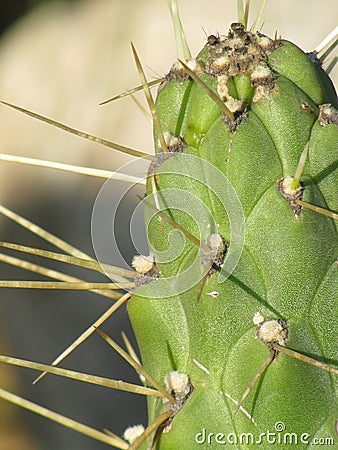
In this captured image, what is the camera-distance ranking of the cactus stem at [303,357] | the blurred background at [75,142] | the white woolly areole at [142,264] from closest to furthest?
the cactus stem at [303,357] → the white woolly areole at [142,264] → the blurred background at [75,142]

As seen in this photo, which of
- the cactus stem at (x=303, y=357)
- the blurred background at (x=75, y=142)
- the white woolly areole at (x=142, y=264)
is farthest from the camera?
the blurred background at (x=75, y=142)

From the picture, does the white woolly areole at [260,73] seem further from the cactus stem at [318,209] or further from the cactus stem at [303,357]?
the cactus stem at [303,357]

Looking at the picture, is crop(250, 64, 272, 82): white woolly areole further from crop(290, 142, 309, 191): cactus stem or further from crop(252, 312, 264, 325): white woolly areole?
crop(252, 312, 264, 325): white woolly areole

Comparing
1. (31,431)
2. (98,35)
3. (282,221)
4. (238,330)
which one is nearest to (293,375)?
(238,330)

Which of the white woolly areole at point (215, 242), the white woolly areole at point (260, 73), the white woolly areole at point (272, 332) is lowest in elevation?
the white woolly areole at point (272, 332)

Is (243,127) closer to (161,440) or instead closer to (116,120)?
(161,440)

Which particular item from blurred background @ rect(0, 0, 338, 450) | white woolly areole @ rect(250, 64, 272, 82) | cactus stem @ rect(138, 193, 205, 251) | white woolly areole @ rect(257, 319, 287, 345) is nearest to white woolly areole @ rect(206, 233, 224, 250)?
cactus stem @ rect(138, 193, 205, 251)

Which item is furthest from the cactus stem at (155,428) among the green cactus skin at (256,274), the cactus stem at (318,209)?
the cactus stem at (318,209)
